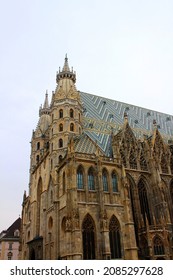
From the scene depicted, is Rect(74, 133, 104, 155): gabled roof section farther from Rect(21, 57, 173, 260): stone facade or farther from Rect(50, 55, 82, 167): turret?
Rect(50, 55, 82, 167): turret

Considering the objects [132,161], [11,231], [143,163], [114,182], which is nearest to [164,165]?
[143,163]

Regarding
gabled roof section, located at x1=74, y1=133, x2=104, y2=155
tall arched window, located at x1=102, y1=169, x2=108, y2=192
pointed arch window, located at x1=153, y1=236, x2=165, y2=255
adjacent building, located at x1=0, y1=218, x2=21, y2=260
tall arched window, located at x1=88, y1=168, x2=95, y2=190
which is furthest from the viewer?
adjacent building, located at x1=0, y1=218, x2=21, y2=260

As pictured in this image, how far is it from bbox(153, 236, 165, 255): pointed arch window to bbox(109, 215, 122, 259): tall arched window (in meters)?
4.32

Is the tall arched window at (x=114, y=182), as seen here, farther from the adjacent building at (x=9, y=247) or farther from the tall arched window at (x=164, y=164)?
the adjacent building at (x=9, y=247)

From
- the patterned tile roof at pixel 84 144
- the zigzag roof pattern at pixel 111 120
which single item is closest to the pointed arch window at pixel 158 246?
the zigzag roof pattern at pixel 111 120

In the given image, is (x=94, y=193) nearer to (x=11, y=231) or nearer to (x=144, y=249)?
(x=144, y=249)

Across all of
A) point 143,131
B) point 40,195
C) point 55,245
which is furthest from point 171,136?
point 55,245

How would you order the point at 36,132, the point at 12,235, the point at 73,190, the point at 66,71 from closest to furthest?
the point at 73,190 < the point at 66,71 < the point at 36,132 < the point at 12,235

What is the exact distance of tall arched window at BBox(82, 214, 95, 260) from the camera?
27672mm

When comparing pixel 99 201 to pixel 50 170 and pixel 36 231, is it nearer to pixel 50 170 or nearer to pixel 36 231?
pixel 50 170

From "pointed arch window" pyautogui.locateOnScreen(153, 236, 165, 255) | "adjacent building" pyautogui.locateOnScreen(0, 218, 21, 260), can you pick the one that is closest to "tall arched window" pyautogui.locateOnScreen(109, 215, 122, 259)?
"pointed arch window" pyautogui.locateOnScreen(153, 236, 165, 255)

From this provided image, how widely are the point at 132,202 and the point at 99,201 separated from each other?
6.85 metres

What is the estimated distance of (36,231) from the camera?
38.7 meters

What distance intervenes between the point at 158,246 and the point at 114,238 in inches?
210
